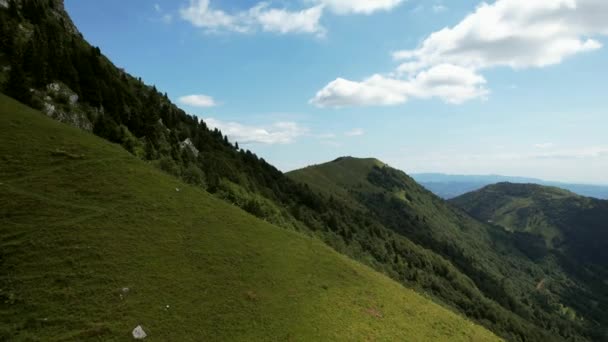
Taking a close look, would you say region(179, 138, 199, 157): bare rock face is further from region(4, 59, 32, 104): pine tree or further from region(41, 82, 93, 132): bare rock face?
region(4, 59, 32, 104): pine tree

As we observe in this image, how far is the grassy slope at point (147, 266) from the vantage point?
1232 inches

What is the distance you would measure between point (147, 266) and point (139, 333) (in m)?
8.85

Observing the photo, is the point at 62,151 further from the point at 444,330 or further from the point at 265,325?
the point at 444,330

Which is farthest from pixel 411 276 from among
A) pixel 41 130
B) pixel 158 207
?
pixel 41 130

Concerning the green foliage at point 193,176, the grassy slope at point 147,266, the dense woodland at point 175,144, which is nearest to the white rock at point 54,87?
the dense woodland at point 175,144

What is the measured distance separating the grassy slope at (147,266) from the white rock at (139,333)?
1.75 ft

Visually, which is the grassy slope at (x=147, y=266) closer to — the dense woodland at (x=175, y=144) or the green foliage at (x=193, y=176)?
the dense woodland at (x=175, y=144)

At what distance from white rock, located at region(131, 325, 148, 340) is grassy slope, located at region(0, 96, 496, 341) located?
535mm

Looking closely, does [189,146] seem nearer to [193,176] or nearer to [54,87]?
[193,176]

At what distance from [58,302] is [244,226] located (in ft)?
90.4

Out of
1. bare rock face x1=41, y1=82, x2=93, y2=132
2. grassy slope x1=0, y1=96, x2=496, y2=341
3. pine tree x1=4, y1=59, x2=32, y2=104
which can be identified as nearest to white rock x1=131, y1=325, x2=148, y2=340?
grassy slope x1=0, y1=96, x2=496, y2=341

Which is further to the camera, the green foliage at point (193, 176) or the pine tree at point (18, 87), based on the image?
the green foliage at point (193, 176)

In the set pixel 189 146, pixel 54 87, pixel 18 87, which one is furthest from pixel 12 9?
pixel 189 146

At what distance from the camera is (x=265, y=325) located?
120 feet
